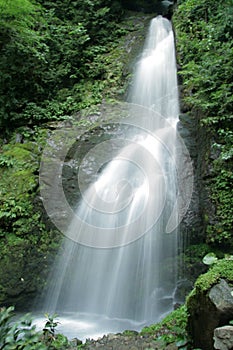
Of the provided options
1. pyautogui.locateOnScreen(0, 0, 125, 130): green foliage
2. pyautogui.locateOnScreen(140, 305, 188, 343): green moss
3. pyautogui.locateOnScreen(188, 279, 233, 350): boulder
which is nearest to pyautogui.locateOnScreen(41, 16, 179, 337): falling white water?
pyautogui.locateOnScreen(140, 305, 188, 343): green moss

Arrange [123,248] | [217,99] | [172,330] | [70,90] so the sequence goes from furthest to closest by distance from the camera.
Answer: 1. [70,90]
2. [217,99]
3. [123,248]
4. [172,330]

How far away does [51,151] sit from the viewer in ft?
23.4

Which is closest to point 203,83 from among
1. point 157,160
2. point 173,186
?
point 157,160

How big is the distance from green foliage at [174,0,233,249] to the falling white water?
82 centimetres

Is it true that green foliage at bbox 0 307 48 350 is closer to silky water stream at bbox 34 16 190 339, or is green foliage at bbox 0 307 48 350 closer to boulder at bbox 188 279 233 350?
boulder at bbox 188 279 233 350

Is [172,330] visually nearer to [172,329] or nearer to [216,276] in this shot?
[172,329]

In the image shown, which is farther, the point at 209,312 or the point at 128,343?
the point at 128,343

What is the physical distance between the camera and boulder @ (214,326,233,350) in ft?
7.39

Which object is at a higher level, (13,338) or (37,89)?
(37,89)

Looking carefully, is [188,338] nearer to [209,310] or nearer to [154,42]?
[209,310]

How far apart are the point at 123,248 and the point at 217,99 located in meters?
3.44

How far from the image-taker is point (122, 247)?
550 cm

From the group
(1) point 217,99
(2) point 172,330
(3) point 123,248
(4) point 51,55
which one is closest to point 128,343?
(2) point 172,330

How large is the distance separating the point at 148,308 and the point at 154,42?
857cm
